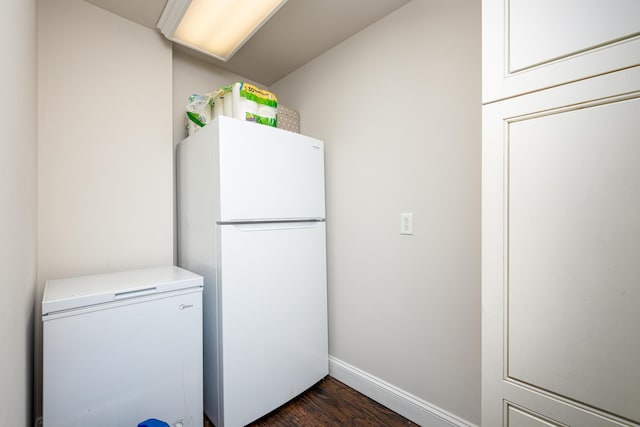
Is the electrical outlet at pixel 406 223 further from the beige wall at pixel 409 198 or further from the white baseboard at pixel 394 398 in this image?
the white baseboard at pixel 394 398

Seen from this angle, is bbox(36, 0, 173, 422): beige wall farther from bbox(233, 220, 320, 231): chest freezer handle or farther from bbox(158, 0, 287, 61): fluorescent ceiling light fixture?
bbox(233, 220, 320, 231): chest freezer handle

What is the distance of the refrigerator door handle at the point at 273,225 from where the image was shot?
1.50 m

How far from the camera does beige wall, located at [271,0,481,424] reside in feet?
4.48

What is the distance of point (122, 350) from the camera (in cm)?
116

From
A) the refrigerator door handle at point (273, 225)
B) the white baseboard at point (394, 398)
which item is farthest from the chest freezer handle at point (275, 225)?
the white baseboard at point (394, 398)

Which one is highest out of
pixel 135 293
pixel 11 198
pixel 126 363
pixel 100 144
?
pixel 100 144

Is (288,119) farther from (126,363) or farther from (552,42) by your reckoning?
(126,363)

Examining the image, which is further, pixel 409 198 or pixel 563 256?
pixel 409 198

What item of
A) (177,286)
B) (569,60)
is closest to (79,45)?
(177,286)

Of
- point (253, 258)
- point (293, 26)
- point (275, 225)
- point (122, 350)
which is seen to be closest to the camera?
point (122, 350)

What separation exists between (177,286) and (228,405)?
0.68m

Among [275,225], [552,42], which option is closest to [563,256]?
[552,42]

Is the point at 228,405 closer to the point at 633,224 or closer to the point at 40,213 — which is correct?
the point at 40,213

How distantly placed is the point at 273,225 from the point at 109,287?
82cm
